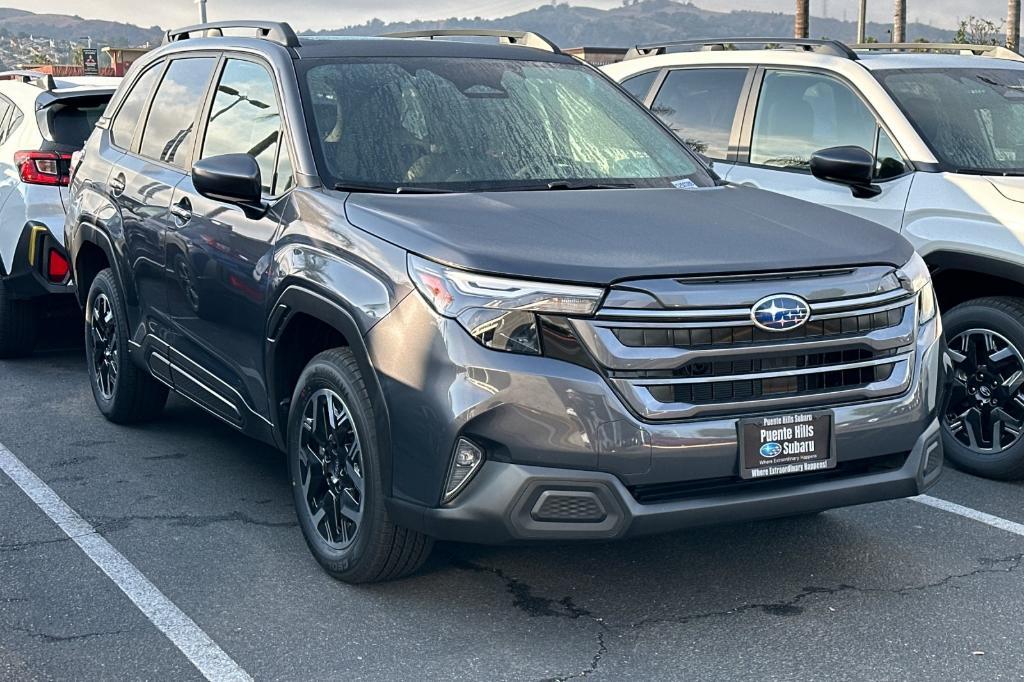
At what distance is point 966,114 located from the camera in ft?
21.9

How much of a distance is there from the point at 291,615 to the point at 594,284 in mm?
1472

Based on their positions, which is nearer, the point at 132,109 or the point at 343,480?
the point at 343,480

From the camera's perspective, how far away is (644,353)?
155 inches

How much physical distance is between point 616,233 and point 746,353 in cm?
58

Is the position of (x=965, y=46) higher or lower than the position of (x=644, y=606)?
higher

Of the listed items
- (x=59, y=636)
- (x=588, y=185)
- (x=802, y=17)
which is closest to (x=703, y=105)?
(x=588, y=185)

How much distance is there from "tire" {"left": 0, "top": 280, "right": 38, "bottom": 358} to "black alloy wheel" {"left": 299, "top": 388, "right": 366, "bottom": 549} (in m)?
4.53

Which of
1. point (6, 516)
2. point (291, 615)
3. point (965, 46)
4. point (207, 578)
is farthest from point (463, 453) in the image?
point (965, 46)

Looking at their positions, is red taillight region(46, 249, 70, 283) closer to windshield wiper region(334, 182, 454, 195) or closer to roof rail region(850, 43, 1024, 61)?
windshield wiper region(334, 182, 454, 195)

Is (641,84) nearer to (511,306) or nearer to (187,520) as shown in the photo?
(187,520)

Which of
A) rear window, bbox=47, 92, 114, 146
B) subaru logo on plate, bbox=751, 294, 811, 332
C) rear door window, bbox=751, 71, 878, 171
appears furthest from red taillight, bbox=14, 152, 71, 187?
subaru logo on plate, bbox=751, 294, 811, 332

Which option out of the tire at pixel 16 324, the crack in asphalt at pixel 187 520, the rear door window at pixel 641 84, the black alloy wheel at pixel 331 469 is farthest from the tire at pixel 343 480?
the tire at pixel 16 324

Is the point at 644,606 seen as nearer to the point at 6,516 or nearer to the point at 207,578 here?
the point at 207,578

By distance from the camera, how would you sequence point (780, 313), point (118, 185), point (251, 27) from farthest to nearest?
point (118, 185)
point (251, 27)
point (780, 313)
